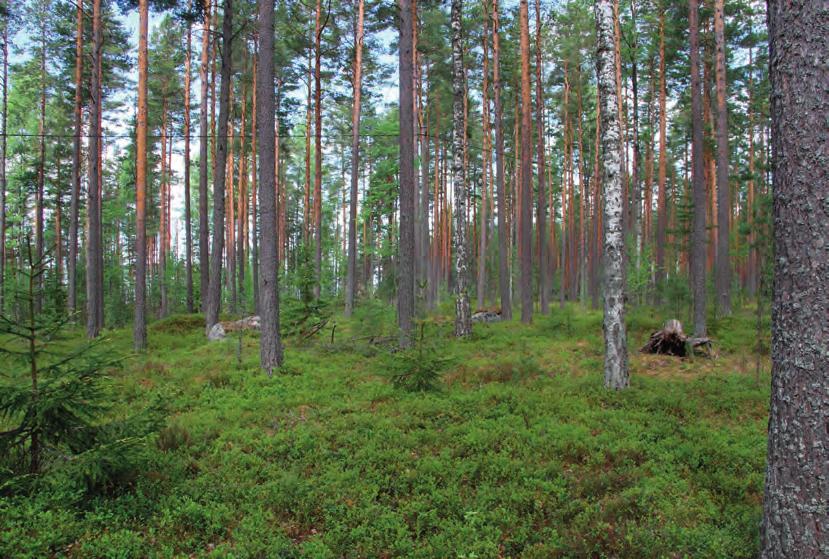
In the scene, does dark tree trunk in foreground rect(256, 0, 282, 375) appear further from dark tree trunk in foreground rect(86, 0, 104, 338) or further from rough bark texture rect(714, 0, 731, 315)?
rough bark texture rect(714, 0, 731, 315)

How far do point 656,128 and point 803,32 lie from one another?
2672 centimetres

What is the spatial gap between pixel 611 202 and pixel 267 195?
291 inches

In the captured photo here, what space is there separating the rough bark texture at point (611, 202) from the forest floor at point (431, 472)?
97cm

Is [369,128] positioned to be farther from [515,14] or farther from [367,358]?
[367,358]

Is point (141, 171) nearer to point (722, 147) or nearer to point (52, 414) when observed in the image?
point (52, 414)

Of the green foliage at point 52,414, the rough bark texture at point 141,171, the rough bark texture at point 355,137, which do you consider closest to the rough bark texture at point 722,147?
the rough bark texture at point 355,137

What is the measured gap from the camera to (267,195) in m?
10.1

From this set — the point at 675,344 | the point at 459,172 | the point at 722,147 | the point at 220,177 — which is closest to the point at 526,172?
the point at 459,172

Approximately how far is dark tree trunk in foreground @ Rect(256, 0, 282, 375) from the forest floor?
2.70 ft

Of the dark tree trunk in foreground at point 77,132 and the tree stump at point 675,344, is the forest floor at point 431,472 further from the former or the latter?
the dark tree trunk in foreground at point 77,132

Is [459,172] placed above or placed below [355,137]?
below

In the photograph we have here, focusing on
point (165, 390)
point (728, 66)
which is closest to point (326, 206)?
point (728, 66)

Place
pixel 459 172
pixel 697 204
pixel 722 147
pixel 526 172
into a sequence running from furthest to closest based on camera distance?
pixel 526 172 → pixel 722 147 → pixel 459 172 → pixel 697 204

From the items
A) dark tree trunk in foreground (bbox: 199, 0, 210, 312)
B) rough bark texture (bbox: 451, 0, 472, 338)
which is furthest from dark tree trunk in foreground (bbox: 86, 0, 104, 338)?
rough bark texture (bbox: 451, 0, 472, 338)
